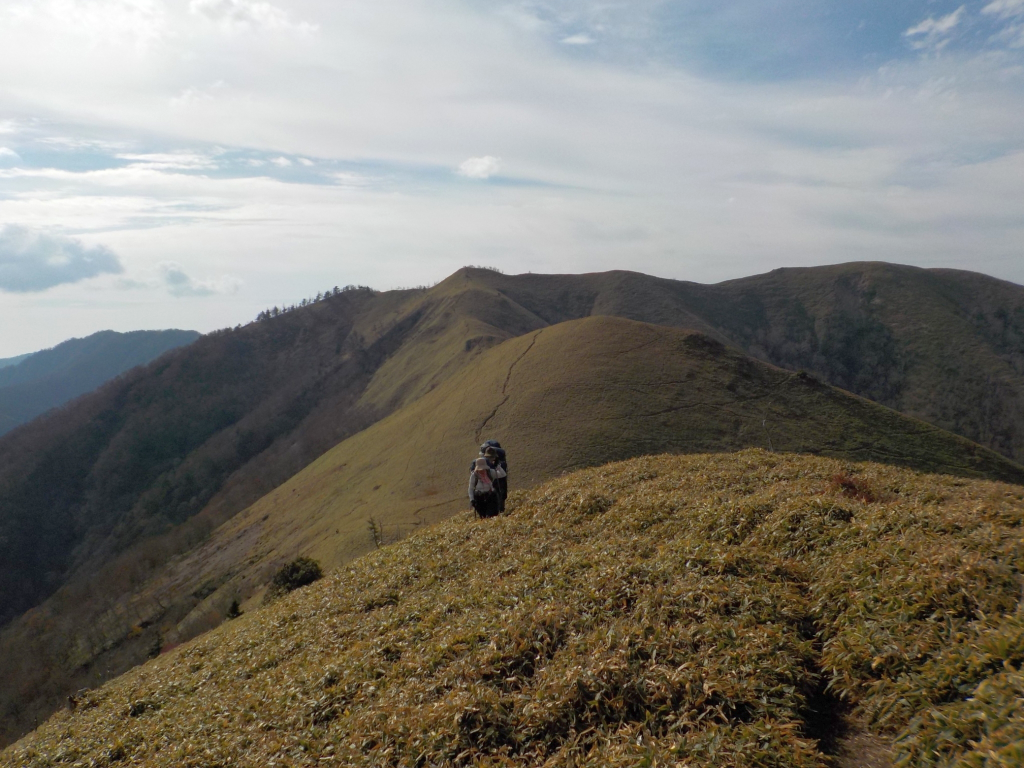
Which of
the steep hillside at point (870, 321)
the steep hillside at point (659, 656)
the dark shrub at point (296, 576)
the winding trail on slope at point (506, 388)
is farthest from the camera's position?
the steep hillside at point (870, 321)

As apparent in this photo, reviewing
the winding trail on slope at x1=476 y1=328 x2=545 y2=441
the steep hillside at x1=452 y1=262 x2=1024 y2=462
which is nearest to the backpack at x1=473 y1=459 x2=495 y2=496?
the winding trail on slope at x1=476 y1=328 x2=545 y2=441

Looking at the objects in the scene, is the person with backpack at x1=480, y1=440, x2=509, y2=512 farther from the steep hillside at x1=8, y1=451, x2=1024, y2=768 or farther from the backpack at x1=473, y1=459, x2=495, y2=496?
the steep hillside at x1=8, y1=451, x2=1024, y2=768

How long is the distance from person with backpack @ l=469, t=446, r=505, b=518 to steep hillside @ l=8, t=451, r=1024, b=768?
3.50 meters

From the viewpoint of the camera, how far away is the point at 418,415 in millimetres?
54688

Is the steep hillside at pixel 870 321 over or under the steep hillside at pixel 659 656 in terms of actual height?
over

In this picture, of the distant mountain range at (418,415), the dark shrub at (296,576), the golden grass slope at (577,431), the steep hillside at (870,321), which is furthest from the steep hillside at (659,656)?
the steep hillside at (870,321)

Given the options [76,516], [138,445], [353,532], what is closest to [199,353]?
[138,445]

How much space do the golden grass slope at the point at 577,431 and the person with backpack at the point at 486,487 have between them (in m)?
11.5

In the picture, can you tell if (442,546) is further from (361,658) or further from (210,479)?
(210,479)

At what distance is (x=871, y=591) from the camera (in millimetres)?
8156

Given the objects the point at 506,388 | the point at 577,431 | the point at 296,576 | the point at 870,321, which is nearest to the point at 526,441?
the point at 577,431

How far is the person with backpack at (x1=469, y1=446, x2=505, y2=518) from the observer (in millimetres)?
17734

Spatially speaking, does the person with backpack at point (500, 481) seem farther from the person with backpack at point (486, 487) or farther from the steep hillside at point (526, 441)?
the steep hillside at point (526, 441)

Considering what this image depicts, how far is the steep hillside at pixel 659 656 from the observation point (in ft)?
20.7
